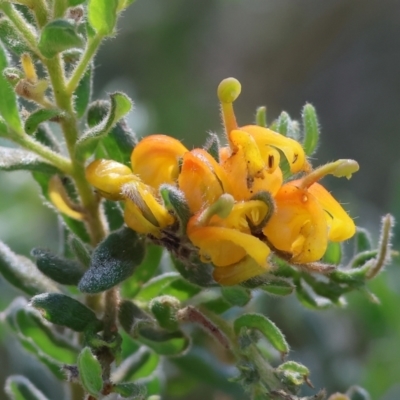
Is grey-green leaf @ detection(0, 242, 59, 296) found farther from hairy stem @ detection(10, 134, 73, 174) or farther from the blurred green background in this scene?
the blurred green background

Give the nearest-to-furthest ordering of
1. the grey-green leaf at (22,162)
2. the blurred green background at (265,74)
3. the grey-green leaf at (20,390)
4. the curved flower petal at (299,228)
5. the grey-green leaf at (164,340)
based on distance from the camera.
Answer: the curved flower petal at (299,228) → the grey-green leaf at (22,162) → the grey-green leaf at (164,340) → the grey-green leaf at (20,390) → the blurred green background at (265,74)

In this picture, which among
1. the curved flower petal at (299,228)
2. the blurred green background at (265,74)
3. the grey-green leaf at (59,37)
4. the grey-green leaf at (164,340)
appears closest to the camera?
the grey-green leaf at (59,37)

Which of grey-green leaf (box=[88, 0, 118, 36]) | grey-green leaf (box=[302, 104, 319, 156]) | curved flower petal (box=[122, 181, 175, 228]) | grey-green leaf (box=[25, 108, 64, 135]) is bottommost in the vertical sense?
grey-green leaf (box=[302, 104, 319, 156])

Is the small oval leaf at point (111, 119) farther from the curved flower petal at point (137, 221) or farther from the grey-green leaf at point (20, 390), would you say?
the grey-green leaf at point (20, 390)

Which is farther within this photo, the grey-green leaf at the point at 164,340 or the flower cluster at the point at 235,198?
the grey-green leaf at the point at 164,340

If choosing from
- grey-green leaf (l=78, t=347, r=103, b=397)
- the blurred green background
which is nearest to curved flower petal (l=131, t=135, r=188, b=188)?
grey-green leaf (l=78, t=347, r=103, b=397)

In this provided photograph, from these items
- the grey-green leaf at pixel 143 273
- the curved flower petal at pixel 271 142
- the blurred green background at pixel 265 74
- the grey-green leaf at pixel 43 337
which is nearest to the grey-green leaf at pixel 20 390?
the grey-green leaf at pixel 43 337

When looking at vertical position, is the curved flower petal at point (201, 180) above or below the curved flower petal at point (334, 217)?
above

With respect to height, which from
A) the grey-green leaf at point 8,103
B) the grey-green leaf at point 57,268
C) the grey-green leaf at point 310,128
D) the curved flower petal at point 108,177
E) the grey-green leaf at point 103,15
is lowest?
the grey-green leaf at point 57,268
